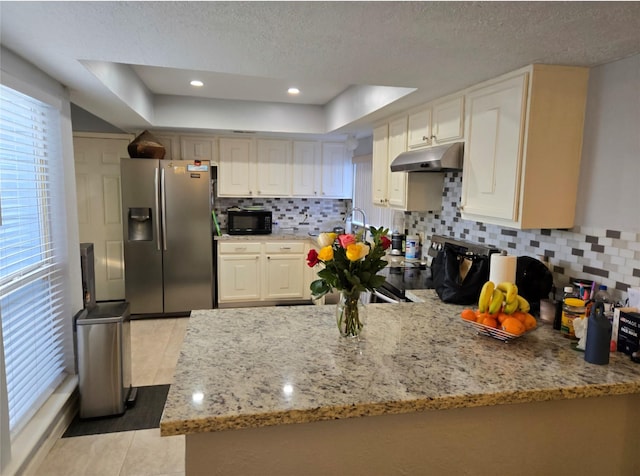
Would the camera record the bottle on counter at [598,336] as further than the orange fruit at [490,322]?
No

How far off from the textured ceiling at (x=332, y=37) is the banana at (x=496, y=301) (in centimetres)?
101

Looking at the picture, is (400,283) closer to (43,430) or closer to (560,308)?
(560,308)

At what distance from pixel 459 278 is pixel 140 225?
3.38 metres

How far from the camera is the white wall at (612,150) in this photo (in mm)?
1676

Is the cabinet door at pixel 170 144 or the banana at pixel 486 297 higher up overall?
the cabinet door at pixel 170 144

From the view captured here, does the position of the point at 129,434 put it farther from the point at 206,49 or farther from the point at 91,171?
the point at 91,171

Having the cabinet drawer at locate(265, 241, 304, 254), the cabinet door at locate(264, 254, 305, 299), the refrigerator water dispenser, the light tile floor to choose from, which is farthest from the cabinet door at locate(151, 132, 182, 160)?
the light tile floor

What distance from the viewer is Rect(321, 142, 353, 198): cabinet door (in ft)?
16.0

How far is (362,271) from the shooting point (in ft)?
4.77

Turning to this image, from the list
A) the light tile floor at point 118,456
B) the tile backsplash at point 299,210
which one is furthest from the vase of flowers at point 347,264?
the tile backsplash at point 299,210

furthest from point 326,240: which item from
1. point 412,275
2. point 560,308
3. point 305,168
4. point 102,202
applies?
point 102,202

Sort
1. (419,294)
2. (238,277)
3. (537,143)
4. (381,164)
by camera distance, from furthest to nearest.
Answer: (238,277) < (381,164) < (419,294) < (537,143)

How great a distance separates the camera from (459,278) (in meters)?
2.13

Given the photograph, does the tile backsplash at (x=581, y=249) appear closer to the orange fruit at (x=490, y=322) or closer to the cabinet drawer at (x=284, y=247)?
the orange fruit at (x=490, y=322)
